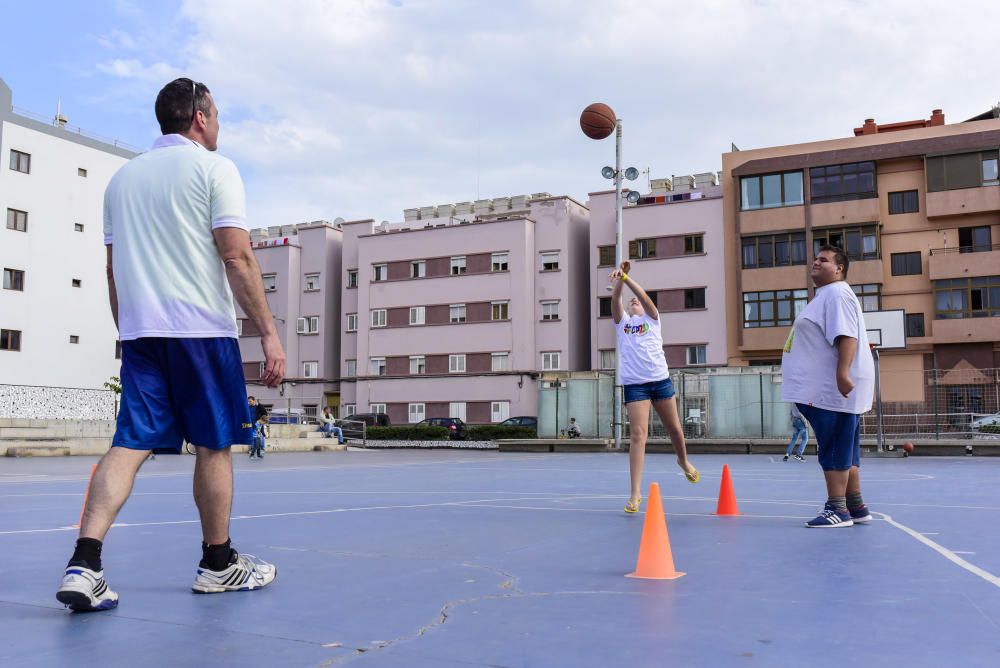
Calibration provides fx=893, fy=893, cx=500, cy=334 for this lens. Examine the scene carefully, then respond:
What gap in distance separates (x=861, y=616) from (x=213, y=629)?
2.32 metres

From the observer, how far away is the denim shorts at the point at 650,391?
7887mm

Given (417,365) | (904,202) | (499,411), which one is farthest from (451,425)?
(904,202)

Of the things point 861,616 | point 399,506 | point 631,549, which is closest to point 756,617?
point 861,616

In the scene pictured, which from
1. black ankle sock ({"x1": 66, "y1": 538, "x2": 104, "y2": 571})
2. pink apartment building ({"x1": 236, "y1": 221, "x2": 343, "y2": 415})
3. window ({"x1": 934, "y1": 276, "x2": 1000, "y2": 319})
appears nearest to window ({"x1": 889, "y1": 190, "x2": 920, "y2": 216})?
window ({"x1": 934, "y1": 276, "x2": 1000, "y2": 319})

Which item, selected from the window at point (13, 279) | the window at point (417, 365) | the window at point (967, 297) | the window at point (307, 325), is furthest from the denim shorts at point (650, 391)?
the window at point (307, 325)

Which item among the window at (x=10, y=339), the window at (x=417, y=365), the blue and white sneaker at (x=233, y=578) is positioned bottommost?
the blue and white sneaker at (x=233, y=578)

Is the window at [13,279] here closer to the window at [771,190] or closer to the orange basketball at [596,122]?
the orange basketball at [596,122]

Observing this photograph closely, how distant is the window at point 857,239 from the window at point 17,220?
38395 millimetres

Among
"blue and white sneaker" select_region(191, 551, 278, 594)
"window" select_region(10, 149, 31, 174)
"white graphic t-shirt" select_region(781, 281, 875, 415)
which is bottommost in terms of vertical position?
"blue and white sneaker" select_region(191, 551, 278, 594)

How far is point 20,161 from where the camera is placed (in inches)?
1708

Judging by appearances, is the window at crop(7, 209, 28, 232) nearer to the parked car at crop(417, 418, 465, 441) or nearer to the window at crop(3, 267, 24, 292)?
the window at crop(3, 267, 24, 292)

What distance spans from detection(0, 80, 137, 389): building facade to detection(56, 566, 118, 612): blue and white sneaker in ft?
144

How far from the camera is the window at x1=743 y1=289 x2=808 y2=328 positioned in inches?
1710

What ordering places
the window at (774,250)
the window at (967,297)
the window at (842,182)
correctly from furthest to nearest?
the window at (774,250), the window at (842,182), the window at (967,297)
